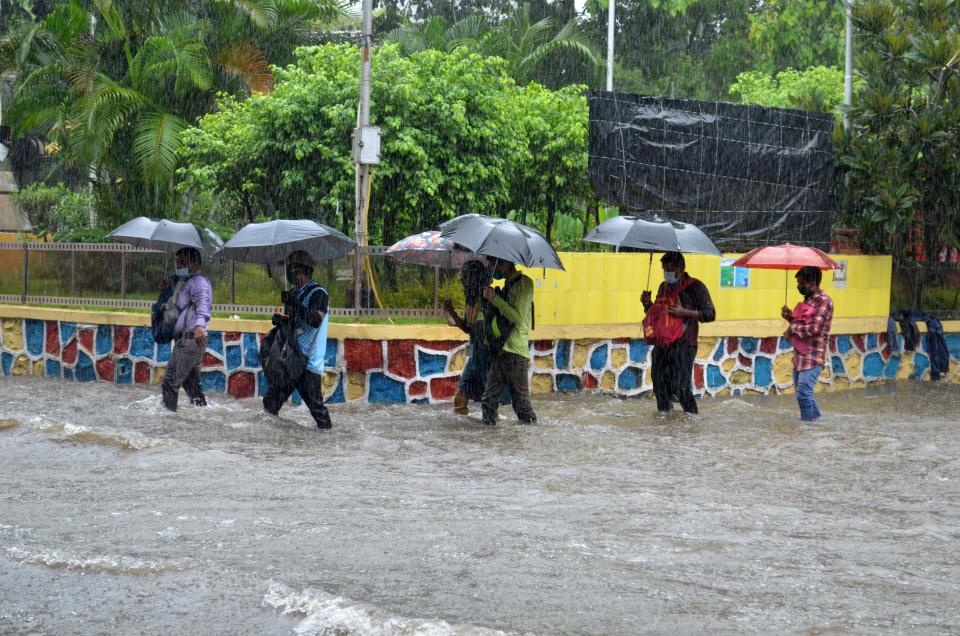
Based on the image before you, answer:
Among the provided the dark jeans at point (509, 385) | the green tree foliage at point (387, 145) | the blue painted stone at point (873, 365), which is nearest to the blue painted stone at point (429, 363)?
the dark jeans at point (509, 385)

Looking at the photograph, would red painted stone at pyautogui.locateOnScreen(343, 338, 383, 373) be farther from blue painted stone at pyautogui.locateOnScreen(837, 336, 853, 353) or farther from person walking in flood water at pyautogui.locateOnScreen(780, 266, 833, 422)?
blue painted stone at pyautogui.locateOnScreen(837, 336, 853, 353)

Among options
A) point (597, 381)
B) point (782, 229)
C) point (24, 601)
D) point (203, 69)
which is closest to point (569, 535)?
point (24, 601)

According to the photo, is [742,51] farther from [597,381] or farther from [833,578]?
[833,578]

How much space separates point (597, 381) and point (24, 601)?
361 inches

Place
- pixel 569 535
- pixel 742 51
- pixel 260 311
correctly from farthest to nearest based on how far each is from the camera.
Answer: pixel 742 51 < pixel 260 311 < pixel 569 535

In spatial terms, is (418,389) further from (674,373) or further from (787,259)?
(787,259)

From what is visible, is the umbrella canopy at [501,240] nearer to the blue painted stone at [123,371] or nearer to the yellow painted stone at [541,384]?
the yellow painted stone at [541,384]

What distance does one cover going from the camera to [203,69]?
70.5 feet

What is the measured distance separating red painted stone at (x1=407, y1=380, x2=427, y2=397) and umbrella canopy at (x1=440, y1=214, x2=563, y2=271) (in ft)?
8.68

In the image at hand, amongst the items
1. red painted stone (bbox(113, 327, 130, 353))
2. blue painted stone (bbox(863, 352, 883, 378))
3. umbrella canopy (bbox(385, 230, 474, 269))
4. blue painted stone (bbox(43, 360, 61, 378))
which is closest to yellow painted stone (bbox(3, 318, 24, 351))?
blue painted stone (bbox(43, 360, 61, 378))

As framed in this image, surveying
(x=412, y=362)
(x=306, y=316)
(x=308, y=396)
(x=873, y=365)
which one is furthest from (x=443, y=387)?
(x=873, y=365)

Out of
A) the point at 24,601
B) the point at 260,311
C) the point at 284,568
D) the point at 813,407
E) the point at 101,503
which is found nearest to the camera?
the point at 24,601

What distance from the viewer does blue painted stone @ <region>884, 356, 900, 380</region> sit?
55.3ft

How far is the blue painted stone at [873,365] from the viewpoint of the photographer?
54.5 ft
